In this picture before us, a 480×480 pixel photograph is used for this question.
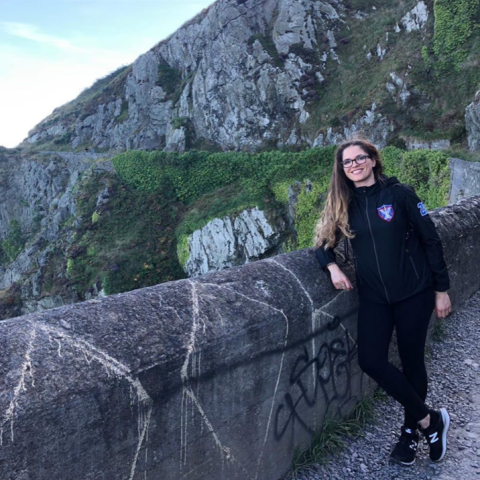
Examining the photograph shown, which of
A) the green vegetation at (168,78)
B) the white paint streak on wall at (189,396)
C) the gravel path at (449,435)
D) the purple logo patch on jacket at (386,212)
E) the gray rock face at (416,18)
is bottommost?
the gravel path at (449,435)

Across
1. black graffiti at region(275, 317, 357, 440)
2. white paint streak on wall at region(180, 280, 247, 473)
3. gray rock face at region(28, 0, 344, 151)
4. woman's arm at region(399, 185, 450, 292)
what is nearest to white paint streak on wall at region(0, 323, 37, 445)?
white paint streak on wall at region(180, 280, 247, 473)

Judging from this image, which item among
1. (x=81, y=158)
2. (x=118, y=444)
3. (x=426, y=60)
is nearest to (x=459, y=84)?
(x=426, y=60)

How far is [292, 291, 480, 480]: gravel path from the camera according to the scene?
106 inches

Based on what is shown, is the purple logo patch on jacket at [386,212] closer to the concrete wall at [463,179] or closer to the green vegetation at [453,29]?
the concrete wall at [463,179]

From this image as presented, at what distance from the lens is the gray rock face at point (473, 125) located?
1769 cm

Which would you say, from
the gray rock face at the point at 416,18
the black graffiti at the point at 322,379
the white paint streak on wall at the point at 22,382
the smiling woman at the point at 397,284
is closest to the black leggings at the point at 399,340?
the smiling woman at the point at 397,284

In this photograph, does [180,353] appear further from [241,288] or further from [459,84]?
[459,84]

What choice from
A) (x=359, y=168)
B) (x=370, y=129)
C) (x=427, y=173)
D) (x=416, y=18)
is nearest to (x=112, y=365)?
(x=359, y=168)

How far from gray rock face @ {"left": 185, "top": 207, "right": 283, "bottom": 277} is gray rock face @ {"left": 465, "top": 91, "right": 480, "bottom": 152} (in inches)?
385

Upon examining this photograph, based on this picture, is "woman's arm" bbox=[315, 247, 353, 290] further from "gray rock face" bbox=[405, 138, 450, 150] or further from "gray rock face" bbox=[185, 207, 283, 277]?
"gray rock face" bbox=[185, 207, 283, 277]

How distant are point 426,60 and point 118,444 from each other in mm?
26447

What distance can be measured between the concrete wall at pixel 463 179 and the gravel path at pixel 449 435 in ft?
26.4

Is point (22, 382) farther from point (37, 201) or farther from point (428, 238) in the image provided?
point (37, 201)

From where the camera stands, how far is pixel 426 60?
77.4 ft
